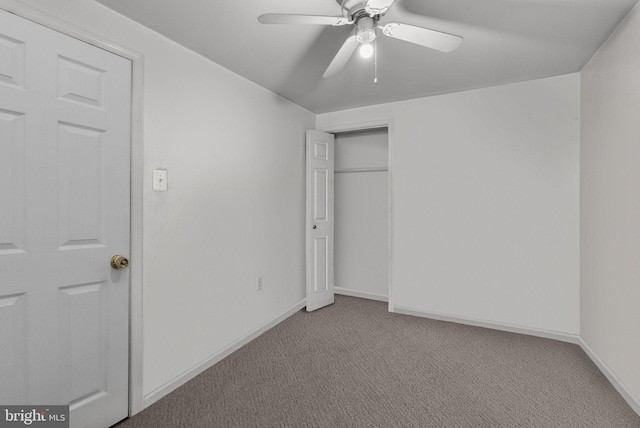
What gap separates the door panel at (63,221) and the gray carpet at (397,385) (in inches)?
17.9

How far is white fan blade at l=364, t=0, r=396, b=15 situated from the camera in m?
1.47

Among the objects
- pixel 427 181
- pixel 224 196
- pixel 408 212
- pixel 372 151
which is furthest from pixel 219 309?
pixel 372 151

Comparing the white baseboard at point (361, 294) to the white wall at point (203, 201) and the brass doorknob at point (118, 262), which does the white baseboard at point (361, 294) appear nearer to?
the white wall at point (203, 201)

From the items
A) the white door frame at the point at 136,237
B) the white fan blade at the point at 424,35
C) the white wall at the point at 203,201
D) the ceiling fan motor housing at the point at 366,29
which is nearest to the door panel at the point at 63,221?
the white door frame at the point at 136,237

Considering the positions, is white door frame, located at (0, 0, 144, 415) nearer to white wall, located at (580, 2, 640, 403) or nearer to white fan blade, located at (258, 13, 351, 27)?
white fan blade, located at (258, 13, 351, 27)

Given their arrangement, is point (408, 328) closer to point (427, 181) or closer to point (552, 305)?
point (552, 305)

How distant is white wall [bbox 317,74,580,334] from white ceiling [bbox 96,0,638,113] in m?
0.32

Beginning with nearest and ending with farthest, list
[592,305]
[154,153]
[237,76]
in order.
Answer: [154,153]
[592,305]
[237,76]

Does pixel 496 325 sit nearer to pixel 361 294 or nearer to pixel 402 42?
pixel 361 294

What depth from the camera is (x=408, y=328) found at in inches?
126

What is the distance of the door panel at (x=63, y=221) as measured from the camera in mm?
1426

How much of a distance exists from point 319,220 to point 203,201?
5.43 feet

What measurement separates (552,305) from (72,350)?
12.1 feet

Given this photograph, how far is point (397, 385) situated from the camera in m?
2.20
